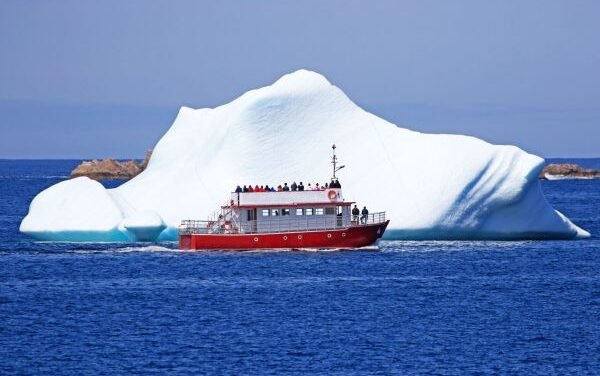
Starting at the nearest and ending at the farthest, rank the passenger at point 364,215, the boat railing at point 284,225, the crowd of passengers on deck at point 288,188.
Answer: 1. the passenger at point 364,215
2. the crowd of passengers on deck at point 288,188
3. the boat railing at point 284,225

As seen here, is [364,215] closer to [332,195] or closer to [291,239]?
[332,195]

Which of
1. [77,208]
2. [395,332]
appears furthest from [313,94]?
[395,332]

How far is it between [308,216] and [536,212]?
11.1 m

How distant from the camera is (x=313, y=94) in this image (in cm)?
6806

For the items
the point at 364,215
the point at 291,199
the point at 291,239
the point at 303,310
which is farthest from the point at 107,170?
the point at 303,310

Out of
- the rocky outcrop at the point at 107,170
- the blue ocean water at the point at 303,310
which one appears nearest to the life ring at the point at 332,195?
the blue ocean water at the point at 303,310

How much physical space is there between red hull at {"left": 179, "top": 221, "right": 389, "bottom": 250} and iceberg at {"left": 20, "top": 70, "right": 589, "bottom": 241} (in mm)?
2268

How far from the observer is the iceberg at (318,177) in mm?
63656

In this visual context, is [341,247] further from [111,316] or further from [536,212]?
A: [111,316]

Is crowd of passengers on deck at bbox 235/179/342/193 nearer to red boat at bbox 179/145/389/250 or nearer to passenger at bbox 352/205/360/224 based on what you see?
red boat at bbox 179/145/389/250

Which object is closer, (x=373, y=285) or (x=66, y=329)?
(x=66, y=329)

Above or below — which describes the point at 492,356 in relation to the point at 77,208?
below

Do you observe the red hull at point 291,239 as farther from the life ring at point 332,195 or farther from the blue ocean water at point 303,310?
the life ring at point 332,195

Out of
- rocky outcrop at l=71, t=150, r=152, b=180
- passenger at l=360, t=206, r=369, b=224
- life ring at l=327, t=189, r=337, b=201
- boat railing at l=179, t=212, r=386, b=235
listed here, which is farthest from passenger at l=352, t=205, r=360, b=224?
rocky outcrop at l=71, t=150, r=152, b=180
